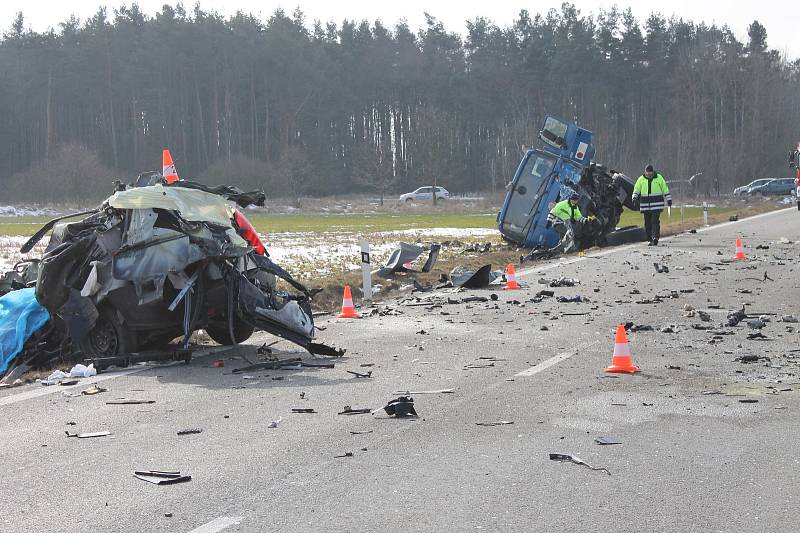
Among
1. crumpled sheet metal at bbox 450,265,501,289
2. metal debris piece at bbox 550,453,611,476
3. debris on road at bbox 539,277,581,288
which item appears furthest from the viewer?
crumpled sheet metal at bbox 450,265,501,289

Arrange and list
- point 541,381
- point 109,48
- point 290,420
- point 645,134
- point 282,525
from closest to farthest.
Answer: point 282,525 < point 290,420 < point 541,381 < point 109,48 < point 645,134

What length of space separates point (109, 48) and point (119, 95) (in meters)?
4.58

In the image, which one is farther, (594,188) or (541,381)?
(594,188)

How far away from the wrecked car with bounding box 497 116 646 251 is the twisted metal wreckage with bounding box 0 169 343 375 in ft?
53.9

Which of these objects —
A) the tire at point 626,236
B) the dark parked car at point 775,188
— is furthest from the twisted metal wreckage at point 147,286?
the dark parked car at point 775,188

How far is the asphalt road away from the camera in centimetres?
552

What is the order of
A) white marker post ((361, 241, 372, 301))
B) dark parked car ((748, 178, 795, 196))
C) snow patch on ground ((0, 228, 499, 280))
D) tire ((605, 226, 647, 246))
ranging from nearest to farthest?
white marker post ((361, 241, 372, 301)) < snow patch on ground ((0, 228, 499, 280)) < tire ((605, 226, 647, 246)) < dark parked car ((748, 178, 795, 196))

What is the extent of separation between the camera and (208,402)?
8.66m

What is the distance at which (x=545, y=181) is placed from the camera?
89.2 feet

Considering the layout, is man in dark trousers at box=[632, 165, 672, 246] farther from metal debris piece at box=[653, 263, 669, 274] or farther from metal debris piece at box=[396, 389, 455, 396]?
metal debris piece at box=[396, 389, 455, 396]

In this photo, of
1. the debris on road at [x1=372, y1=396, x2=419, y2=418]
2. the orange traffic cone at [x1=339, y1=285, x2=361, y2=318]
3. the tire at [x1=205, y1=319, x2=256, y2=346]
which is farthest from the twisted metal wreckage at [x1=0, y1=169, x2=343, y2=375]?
the orange traffic cone at [x1=339, y1=285, x2=361, y2=318]

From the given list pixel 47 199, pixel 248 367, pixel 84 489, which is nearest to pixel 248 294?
pixel 248 367

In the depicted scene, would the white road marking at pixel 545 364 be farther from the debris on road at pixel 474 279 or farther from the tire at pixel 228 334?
the debris on road at pixel 474 279

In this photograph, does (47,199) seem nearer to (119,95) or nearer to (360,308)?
(119,95)
